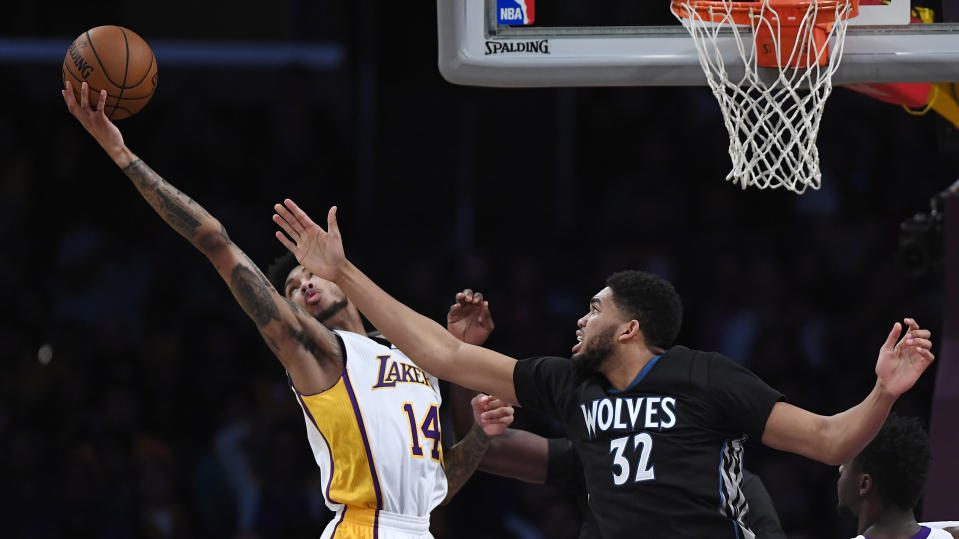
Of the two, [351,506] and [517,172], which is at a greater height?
[517,172]

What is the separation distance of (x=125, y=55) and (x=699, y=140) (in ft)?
22.1

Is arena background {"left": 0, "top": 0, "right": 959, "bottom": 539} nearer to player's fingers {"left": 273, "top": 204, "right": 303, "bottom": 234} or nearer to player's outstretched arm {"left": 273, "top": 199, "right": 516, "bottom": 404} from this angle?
player's outstretched arm {"left": 273, "top": 199, "right": 516, "bottom": 404}

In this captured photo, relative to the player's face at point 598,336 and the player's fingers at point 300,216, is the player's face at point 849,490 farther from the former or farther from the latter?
the player's fingers at point 300,216

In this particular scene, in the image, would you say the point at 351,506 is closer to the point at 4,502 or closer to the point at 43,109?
the point at 4,502

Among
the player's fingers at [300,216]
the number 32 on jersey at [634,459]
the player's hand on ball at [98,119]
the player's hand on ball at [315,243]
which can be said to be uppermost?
the player's hand on ball at [98,119]

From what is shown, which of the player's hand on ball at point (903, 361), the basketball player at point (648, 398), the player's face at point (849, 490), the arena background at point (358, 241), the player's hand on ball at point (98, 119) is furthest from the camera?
the arena background at point (358, 241)

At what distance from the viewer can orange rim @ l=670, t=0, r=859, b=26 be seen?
412 cm

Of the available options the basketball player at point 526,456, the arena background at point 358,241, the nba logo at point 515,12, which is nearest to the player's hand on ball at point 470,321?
the basketball player at point 526,456

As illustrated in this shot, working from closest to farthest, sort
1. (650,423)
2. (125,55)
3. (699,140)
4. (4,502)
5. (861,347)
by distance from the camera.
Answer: (650,423)
(125,55)
(4,502)
(861,347)
(699,140)

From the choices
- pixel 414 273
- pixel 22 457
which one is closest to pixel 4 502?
pixel 22 457

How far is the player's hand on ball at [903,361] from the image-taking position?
3428mm

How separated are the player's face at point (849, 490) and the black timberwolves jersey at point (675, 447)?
2.07ft

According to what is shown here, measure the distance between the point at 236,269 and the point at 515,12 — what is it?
131cm

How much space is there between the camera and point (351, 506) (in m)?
4.32
